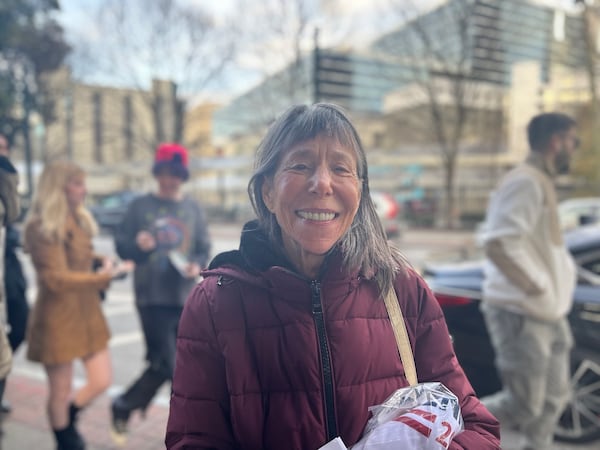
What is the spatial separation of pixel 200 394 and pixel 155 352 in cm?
241

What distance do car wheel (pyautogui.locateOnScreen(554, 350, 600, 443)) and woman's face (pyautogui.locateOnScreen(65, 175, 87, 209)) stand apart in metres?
3.36

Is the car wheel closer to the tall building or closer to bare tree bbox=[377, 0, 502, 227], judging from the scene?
the tall building

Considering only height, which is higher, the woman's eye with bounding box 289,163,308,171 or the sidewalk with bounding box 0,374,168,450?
the woman's eye with bounding box 289,163,308,171

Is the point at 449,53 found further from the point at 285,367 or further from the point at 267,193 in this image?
the point at 285,367

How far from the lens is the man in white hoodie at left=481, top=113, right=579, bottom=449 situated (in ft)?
9.66

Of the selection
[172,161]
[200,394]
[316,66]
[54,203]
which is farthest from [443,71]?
[200,394]

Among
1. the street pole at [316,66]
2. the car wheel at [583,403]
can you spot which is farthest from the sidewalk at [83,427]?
the street pole at [316,66]

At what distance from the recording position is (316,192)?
1355mm

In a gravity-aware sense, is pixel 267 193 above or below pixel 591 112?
below

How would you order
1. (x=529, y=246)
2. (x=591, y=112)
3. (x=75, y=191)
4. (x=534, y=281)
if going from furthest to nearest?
(x=591, y=112), (x=75, y=191), (x=529, y=246), (x=534, y=281)

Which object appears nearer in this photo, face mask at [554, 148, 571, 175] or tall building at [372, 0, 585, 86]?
face mask at [554, 148, 571, 175]

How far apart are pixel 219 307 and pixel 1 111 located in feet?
14.6

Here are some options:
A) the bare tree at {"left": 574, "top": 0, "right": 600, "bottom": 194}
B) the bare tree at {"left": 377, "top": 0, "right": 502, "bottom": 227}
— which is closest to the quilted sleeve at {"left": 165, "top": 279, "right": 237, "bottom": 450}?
the bare tree at {"left": 574, "top": 0, "right": 600, "bottom": 194}

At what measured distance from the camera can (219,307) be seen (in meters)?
1.38
